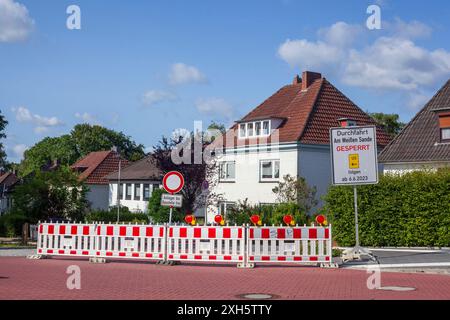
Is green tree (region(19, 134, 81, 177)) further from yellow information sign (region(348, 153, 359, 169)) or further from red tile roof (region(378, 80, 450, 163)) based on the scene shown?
yellow information sign (region(348, 153, 359, 169))

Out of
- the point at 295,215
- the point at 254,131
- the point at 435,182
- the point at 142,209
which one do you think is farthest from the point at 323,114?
the point at 142,209

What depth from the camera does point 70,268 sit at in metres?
17.6

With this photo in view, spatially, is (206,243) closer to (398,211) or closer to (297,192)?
(398,211)

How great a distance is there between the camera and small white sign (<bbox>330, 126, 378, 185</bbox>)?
Result: 58.2 feet

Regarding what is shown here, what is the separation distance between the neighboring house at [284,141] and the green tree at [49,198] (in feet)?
32.1

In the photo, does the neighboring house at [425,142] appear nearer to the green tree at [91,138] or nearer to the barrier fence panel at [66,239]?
the barrier fence panel at [66,239]

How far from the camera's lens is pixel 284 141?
4097 cm

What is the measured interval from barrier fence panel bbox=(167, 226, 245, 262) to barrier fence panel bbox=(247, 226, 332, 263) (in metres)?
0.35

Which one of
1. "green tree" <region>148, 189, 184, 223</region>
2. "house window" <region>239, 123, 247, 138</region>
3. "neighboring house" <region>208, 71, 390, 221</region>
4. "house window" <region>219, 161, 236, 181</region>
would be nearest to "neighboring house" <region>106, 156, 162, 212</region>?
"green tree" <region>148, 189, 184, 223</region>

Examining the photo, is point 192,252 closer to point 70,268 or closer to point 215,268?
point 215,268

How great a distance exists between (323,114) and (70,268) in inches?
1124

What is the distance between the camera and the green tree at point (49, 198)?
37.5 meters

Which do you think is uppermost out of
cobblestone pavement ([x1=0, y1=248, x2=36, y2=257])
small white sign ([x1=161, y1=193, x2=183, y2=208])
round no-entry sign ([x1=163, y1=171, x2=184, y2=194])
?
round no-entry sign ([x1=163, y1=171, x2=184, y2=194])

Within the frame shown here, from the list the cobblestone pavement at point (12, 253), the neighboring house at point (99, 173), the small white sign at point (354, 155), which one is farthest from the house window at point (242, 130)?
the neighboring house at point (99, 173)
